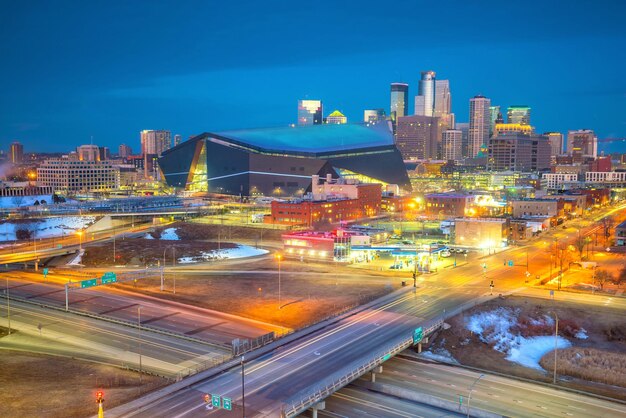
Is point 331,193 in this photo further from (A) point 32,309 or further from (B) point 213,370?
(B) point 213,370

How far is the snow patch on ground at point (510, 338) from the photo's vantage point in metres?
35.5

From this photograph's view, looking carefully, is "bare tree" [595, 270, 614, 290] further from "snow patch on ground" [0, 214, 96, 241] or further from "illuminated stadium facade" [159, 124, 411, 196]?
"illuminated stadium facade" [159, 124, 411, 196]

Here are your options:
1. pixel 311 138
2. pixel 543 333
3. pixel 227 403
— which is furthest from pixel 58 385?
pixel 311 138

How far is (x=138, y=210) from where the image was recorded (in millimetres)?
98688

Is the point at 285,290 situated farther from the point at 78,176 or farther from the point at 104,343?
the point at 78,176

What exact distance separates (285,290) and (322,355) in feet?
59.8

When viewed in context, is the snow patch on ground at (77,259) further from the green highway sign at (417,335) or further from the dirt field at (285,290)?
the green highway sign at (417,335)

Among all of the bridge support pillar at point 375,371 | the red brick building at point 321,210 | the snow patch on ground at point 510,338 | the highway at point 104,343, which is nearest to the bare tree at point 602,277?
the snow patch on ground at point 510,338

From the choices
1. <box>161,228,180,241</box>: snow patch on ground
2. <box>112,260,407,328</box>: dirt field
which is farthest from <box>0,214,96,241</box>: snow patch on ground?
<box>112,260,407,328</box>: dirt field

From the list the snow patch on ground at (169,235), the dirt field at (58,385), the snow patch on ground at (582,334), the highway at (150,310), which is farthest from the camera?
the snow patch on ground at (169,235)

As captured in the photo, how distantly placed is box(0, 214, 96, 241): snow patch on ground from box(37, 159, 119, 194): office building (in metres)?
60.8

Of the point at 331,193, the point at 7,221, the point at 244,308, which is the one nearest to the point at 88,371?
the point at 244,308

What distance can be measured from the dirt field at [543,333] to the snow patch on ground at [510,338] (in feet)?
1.33

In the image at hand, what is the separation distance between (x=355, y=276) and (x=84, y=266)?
28504 mm
